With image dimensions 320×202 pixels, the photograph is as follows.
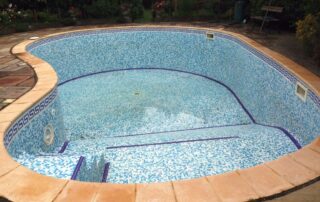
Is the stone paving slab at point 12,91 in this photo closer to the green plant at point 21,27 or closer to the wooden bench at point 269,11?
the green plant at point 21,27

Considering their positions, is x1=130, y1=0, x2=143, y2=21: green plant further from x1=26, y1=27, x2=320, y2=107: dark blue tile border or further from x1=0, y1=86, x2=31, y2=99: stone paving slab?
x1=0, y1=86, x2=31, y2=99: stone paving slab

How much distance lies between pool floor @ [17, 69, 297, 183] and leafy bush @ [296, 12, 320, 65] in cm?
202

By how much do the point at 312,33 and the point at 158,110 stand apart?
3.71m

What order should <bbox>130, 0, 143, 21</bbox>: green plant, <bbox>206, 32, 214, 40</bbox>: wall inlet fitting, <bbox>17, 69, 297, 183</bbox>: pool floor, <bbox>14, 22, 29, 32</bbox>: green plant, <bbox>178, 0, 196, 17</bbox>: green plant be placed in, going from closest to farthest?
<bbox>17, 69, 297, 183</bbox>: pool floor < <bbox>206, 32, 214, 40</bbox>: wall inlet fitting < <bbox>14, 22, 29, 32</bbox>: green plant < <bbox>178, 0, 196, 17</bbox>: green plant < <bbox>130, 0, 143, 21</bbox>: green plant

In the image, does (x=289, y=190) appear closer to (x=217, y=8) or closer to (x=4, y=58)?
(x=4, y=58)

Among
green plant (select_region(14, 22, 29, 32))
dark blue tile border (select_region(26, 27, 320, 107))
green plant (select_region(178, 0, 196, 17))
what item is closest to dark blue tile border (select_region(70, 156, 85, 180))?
dark blue tile border (select_region(26, 27, 320, 107))

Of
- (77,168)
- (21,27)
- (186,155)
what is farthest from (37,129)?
(21,27)

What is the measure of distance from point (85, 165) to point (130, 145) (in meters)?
1.55

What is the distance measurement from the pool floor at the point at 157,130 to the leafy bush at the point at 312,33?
2.02 meters

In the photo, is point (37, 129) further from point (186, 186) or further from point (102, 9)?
point (102, 9)

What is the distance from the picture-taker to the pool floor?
400 cm

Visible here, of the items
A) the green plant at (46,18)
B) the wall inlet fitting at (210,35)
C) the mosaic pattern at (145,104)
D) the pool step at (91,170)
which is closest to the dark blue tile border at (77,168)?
the pool step at (91,170)

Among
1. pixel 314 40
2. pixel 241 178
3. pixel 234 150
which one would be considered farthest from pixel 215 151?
pixel 314 40

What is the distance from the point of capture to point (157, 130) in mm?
6211
